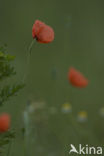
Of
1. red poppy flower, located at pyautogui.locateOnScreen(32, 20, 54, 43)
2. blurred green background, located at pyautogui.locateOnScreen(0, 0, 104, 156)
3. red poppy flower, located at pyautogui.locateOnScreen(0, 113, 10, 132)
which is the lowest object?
blurred green background, located at pyautogui.locateOnScreen(0, 0, 104, 156)

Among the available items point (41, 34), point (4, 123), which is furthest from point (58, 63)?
point (41, 34)

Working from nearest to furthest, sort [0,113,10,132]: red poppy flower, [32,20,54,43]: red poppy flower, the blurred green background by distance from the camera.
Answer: [32,20,54,43]: red poppy flower → [0,113,10,132]: red poppy flower → the blurred green background

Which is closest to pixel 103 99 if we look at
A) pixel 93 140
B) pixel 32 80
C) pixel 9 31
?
pixel 32 80

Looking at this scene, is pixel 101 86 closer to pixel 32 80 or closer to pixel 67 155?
pixel 32 80

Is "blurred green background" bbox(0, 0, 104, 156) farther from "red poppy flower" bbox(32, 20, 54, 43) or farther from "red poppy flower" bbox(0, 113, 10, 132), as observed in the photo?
"red poppy flower" bbox(32, 20, 54, 43)

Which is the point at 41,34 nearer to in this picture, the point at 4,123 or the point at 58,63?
the point at 4,123

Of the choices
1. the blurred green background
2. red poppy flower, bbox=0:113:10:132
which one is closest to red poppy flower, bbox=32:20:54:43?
red poppy flower, bbox=0:113:10:132

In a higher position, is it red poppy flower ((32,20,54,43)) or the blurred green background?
red poppy flower ((32,20,54,43))

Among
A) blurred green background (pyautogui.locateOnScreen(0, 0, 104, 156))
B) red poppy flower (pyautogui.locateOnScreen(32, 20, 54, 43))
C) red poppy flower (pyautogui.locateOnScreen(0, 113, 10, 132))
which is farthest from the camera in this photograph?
blurred green background (pyautogui.locateOnScreen(0, 0, 104, 156))

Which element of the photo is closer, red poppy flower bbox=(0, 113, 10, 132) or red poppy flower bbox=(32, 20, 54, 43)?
red poppy flower bbox=(32, 20, 54, 43)
